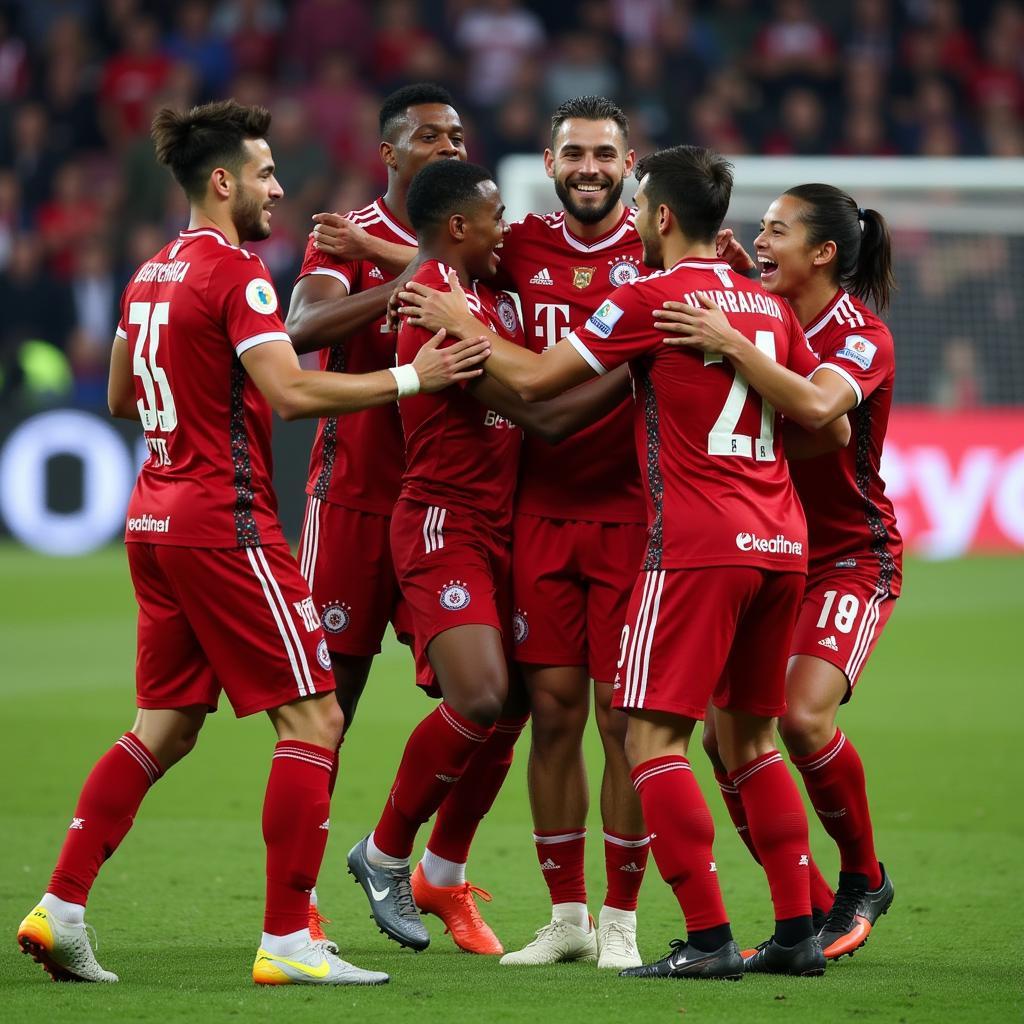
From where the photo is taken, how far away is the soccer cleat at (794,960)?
479cm

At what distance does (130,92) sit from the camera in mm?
18625

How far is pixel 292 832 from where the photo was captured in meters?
4.72

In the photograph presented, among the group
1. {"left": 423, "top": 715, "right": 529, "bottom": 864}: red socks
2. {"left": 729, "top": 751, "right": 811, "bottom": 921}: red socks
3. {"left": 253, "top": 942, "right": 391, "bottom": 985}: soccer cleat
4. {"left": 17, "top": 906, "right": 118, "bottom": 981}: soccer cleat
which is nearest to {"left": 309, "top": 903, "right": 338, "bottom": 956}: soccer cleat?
{"left": 253, "top": 942, "right": 391, "bottom": 985}: soccer cleat

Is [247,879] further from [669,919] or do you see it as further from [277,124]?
[277,124]

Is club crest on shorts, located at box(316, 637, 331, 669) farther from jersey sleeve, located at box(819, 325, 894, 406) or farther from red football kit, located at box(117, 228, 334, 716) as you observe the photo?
jersey sleeve, located at box(819, 325, 894, 406)

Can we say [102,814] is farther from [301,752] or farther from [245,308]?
[245,308]

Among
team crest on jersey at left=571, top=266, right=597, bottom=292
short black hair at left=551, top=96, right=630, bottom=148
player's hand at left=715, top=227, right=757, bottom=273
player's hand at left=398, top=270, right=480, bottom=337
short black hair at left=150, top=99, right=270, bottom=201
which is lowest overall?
player's hand at left=398, top=270, right=480, bottom=337

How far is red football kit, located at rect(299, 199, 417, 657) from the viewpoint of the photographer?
18.9 ft

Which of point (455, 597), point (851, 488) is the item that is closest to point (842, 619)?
point (851, 488)

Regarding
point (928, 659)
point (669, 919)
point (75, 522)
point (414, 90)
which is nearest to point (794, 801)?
point (669, 919)

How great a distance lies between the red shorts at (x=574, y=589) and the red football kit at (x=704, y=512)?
21.7 inches

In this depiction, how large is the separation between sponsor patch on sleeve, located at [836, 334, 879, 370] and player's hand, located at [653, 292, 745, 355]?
0.51 metres

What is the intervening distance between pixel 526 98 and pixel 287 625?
13828mm

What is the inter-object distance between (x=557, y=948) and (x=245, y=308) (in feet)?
6.67
